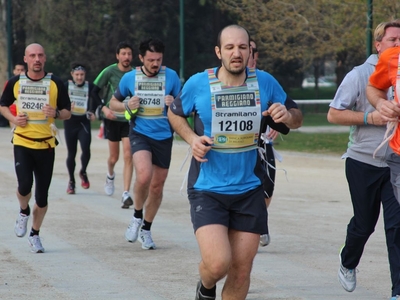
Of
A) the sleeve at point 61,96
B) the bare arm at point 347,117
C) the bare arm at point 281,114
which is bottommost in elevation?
the sleeve at point 61,96

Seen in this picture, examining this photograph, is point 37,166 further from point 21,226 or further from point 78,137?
point 78,137

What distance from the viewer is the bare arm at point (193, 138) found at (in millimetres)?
5836

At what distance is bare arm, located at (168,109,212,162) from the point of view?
584cm

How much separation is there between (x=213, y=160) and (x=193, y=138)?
240 millimetres

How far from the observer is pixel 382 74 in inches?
245

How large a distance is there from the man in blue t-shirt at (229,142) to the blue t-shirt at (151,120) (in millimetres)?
3918

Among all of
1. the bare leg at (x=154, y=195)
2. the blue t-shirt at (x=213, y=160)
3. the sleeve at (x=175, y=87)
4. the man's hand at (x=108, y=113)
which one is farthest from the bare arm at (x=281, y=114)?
the man's hand at (x=108, y=113)

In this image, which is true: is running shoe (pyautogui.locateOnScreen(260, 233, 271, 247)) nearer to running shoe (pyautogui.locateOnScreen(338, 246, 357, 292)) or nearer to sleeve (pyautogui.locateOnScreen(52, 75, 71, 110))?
running shoe (pyautogui.locateOnScreen(338, 246, 357, 292))

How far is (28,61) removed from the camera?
373 inches

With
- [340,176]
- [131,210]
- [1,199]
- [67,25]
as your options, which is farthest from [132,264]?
[67,25]

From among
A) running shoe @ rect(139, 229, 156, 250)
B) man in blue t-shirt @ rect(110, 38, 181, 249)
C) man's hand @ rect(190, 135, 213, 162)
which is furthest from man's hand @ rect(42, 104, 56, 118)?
man's hand @ rect(190, 135, 213, 162)

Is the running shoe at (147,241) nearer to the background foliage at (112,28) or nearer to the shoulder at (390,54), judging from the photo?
the shoulder at (390,54)

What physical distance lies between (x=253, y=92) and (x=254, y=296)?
6.51 feet

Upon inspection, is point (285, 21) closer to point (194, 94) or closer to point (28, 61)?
point (28, 61)
